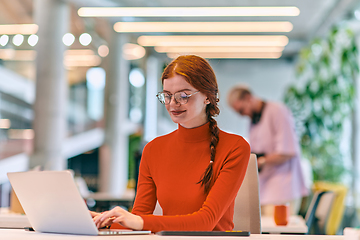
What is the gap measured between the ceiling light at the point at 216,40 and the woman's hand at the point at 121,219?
299 inches

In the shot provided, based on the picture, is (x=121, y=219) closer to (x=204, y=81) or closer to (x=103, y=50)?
(x=204, y=81)

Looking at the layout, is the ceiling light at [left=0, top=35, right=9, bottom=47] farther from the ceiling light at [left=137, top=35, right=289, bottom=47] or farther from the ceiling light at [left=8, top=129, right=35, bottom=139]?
the ceiling light at [left=137, top=35, right=289, bottom=47]

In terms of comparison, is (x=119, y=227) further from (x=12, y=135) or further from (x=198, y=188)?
(x=12, y=135)

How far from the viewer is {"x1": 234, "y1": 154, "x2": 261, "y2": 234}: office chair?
1.96 meters

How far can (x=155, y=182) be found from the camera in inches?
70.6

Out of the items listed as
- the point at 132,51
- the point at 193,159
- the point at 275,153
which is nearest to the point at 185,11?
the point at 275,153

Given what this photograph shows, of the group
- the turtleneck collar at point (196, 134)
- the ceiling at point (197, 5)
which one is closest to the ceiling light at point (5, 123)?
the ceiling at point (197, 5)

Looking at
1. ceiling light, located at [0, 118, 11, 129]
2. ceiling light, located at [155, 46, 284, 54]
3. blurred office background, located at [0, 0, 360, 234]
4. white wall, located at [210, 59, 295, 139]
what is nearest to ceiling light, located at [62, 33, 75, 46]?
blurred office background, located at [0, 0, 360, 234]

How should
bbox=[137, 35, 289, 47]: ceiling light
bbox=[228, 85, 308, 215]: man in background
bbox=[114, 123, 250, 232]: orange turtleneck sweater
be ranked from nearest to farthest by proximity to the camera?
bbox=[114, 123, 250, 232]: orange turtleneck sweater
bbox=[228, 85, 308, 215]: man in background
bbox=[137, 35, 289, 47]: ceiling light

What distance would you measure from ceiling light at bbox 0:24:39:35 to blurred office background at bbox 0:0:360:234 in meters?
0.02

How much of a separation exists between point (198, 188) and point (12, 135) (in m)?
6.31

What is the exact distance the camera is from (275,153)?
12.8ft

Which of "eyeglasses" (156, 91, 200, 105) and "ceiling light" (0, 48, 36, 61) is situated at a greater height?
"ceiling light" (0, 48, 36, 61)

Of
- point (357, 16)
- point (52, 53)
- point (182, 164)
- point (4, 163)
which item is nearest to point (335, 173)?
point (357, 16)
